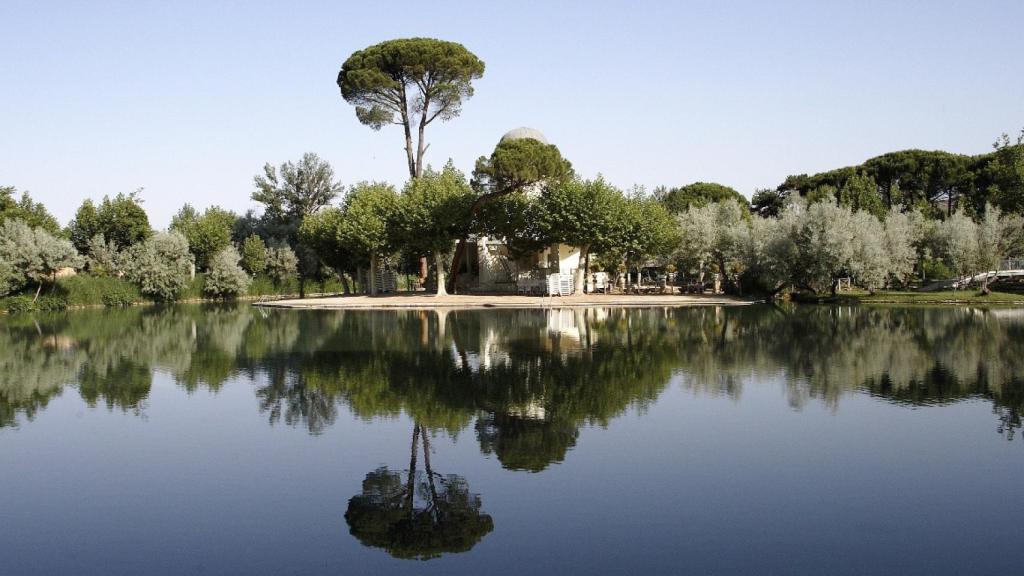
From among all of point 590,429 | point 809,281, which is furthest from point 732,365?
point 809,281

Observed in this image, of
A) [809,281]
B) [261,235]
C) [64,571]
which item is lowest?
[64,571]

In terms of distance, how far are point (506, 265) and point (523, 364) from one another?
36.9 metres

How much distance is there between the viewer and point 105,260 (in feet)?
179

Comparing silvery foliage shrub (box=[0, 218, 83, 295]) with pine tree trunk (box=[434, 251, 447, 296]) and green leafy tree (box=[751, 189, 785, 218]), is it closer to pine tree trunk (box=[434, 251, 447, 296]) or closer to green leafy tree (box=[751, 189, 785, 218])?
pine tree trunk (box=[434, 251, 447, 296])

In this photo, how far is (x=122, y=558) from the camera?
7.67m

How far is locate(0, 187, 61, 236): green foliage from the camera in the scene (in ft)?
180

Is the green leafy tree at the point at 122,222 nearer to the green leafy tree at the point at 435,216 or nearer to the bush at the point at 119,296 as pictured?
the bush at the point at 119,296

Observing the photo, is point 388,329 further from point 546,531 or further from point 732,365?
point 546,531

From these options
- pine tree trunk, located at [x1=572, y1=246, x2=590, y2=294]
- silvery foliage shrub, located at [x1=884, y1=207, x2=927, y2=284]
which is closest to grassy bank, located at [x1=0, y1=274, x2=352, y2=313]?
pine tree trunk, located at [x1=572, y1=246, x2=590, y2=294]

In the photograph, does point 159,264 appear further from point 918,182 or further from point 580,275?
point 918,182

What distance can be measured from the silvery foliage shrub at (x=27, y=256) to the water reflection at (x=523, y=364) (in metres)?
14.2

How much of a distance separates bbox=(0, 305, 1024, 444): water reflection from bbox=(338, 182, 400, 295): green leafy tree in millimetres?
13215

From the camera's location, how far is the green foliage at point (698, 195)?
7344 cm

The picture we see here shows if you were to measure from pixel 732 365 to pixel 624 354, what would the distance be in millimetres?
3016
